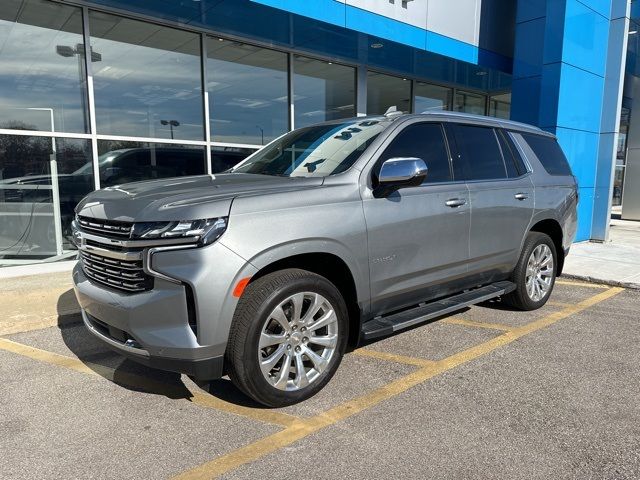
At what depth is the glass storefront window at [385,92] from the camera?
40.0 ft

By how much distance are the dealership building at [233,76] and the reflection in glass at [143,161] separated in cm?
2

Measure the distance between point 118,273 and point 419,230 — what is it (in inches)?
86.8

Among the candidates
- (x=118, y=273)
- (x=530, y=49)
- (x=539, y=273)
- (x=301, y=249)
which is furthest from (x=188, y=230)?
(x=530, y=49)

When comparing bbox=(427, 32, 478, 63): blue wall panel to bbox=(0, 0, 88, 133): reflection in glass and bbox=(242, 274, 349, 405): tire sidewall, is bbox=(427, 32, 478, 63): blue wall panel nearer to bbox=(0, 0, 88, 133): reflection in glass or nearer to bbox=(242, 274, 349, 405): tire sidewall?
bbox=(0, 0, 88, 133): reflection in glass

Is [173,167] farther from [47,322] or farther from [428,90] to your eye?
[428,90]

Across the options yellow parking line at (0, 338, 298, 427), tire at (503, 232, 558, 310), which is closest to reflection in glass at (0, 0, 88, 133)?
yellow parking line at (0, 338, 298, 427)

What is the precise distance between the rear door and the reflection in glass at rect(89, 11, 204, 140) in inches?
233

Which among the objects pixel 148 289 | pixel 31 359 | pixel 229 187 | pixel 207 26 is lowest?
pixel 31 359

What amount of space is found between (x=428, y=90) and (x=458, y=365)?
1094cm

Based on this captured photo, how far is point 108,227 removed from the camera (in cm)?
313

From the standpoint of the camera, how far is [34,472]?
8.63ft

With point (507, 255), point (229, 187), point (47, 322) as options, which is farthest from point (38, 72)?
point (507, 255)

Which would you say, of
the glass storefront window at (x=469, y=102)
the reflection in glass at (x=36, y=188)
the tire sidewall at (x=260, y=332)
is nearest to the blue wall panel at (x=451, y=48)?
the glass storefront window at (x=469, y=102)

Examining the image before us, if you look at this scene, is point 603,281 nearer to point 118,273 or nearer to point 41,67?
point 118,273
